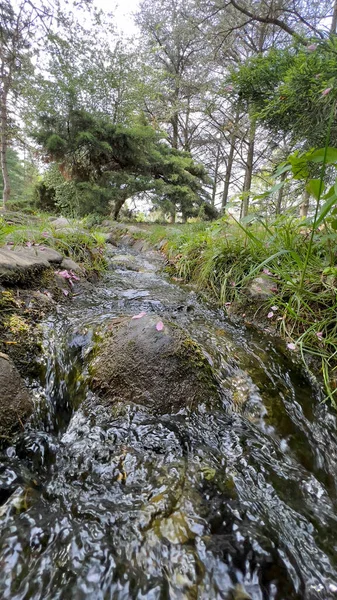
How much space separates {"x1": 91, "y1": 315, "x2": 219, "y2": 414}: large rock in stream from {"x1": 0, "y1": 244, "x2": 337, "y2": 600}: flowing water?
0.07m

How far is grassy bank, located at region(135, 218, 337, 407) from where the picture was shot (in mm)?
1518

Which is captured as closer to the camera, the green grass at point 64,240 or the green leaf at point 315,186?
the green leaf at point 315,186

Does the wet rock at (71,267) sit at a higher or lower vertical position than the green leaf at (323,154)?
lower

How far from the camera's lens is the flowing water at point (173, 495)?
2.20 feet

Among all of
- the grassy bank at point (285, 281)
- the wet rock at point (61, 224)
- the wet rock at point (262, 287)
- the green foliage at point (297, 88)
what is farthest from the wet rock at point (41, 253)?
the green foliage at point (297, 88)

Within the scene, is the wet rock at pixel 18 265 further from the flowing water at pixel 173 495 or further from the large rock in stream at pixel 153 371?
the large rock in stream at pixel 153 371

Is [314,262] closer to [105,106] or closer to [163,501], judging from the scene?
[163,501]

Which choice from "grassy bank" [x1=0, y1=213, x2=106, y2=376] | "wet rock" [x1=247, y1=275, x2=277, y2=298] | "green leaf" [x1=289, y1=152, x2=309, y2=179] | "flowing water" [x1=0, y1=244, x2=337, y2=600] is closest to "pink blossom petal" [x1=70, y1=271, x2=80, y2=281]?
"grassy bank" [x1=0, y1=213, x2=106, y2=376]

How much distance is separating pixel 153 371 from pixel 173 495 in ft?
1.81

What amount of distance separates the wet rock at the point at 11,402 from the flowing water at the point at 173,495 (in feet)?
0.19

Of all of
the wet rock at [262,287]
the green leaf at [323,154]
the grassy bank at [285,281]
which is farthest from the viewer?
the wet rock at [262,287]

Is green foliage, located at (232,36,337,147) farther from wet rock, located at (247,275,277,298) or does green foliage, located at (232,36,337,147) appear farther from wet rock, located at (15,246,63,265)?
wet rock, located at (15,246,63,265)

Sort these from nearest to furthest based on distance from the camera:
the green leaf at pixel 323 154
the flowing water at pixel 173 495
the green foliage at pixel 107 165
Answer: the flowing water at pixel 173 495
the green leaf at pixel 323 154
the green foliage at pixel 107 165

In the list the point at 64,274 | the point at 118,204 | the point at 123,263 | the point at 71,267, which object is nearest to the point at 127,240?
the point at 123,263
